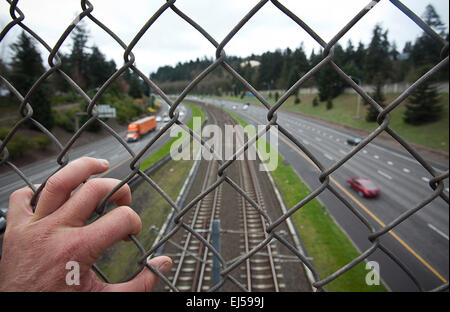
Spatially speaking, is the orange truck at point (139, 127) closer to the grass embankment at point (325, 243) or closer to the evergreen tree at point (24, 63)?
the evergreen tree at point (24, 63)

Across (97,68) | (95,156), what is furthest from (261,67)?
(95,156)

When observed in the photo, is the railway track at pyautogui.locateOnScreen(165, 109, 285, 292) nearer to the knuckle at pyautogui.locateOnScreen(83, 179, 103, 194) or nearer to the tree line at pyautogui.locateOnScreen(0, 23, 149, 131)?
the tree line at pyautogui.locateOnScreen(0, 23, 149, 131)

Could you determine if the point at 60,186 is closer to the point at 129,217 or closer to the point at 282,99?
the point at 129,217

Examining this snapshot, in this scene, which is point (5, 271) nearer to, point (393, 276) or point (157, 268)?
point (157, 268)

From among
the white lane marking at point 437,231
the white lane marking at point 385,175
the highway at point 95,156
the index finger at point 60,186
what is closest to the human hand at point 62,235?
the index finger at point 60,186

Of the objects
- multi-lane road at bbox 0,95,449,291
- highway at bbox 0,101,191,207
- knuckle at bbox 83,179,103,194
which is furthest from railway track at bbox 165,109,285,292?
knuckle at bbox 83,179,103,194
